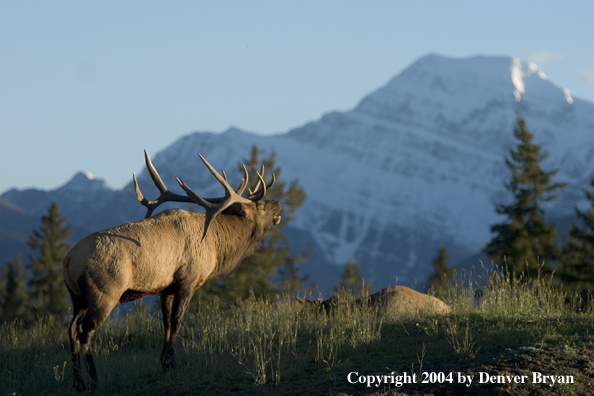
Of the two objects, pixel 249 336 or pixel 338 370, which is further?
pixel 249 336

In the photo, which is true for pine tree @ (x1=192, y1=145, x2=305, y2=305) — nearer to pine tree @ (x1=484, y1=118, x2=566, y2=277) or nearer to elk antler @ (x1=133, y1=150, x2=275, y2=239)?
pine tree @ (x1=484, y1=118, x2=566, y2=277)

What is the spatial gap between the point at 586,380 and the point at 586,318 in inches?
123

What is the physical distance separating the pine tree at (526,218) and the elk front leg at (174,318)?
75.9ft

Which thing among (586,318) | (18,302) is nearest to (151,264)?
(586,318)

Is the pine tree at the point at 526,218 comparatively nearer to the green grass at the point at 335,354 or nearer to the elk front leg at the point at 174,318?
the green grass at the point at 335,354

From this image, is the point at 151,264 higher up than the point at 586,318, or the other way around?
the point at 151,264

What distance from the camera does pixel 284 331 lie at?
10.2 metres

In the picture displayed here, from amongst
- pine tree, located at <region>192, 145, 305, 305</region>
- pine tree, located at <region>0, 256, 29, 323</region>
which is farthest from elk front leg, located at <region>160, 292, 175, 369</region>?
pine tree, located at <region>0, 256, 29, 323</region>

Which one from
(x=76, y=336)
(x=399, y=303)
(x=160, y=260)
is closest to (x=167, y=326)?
(x=160, y=260)

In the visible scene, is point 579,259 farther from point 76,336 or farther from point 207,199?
point 76,336

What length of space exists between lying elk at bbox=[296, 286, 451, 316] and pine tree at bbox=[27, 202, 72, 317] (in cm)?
2877

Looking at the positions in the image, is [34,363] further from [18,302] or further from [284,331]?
[18,302]

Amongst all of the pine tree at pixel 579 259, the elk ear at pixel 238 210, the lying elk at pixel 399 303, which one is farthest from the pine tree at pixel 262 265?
the elk ear at pixel 238 210

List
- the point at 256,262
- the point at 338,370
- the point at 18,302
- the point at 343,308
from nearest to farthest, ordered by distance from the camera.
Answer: the point at 338,370 < the point at 343,308 < the point at 256,262 < the point at 18,302
